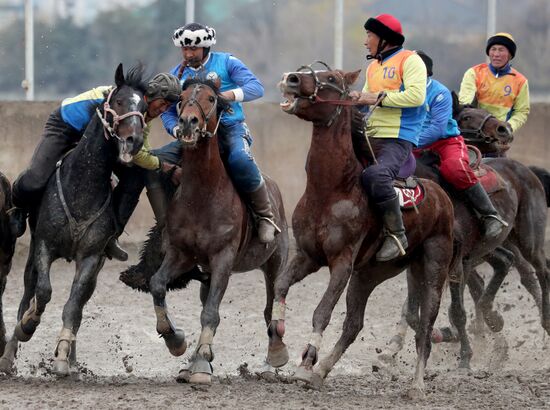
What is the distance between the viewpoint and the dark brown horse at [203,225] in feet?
30.5

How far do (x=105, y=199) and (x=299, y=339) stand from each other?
3.39 m

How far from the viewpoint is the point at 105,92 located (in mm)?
9547

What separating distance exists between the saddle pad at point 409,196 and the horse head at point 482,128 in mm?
2297

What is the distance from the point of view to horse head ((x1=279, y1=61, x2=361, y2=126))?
900 cm

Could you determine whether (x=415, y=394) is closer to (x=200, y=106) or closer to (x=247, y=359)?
(x=200, y=106)

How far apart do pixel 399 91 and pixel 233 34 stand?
5578 mm

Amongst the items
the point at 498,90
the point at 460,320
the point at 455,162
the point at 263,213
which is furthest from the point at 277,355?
the point at 498,90

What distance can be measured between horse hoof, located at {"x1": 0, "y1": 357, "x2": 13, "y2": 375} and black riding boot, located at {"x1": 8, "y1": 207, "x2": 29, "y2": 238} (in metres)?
1.04

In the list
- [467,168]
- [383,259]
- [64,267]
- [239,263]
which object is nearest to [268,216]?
[239,263]

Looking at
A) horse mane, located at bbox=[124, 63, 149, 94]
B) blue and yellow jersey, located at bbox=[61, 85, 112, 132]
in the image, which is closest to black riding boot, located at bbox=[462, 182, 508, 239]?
horse mane, located at bbox=[124, 63, 149, 94]

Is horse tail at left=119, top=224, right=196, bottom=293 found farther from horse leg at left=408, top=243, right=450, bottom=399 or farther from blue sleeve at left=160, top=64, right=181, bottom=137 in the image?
horse leg at left=408, top=243, right=450, bottom=399

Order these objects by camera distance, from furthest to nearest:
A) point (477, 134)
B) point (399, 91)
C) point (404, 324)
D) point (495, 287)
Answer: point (495, 287) < point (477, 134) < point (404, 324) < point (399, 91)

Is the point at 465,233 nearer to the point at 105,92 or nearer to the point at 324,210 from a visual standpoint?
the point at 324,210

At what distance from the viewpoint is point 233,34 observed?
49.2ft
